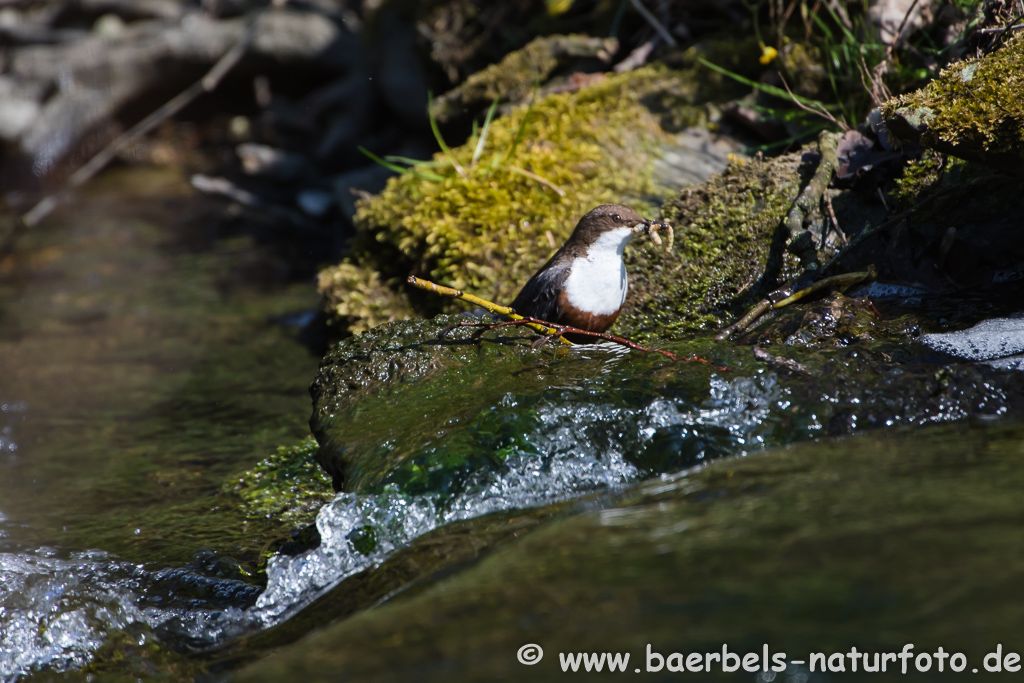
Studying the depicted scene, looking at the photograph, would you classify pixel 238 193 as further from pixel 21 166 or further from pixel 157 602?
pixel 157 602

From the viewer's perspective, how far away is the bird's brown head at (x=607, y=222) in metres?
3.91

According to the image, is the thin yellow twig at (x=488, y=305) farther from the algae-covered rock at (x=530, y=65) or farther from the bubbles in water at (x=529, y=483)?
the algae-covered rock at (x=530, y=65)

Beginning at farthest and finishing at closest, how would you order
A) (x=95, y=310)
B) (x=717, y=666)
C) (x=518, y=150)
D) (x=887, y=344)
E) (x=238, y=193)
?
(x=238, y=193), (x=95, y=310), (x=518, y=150), (x=887, y=344), (x=717, y=666)

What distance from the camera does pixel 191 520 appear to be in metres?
3.70

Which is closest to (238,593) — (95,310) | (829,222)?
(829,222)

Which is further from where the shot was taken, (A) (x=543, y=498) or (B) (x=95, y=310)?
(B) (x=95, y=310)

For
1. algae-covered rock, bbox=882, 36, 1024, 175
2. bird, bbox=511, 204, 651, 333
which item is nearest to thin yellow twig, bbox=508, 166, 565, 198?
bird, bbox=511, 204, 651, 333

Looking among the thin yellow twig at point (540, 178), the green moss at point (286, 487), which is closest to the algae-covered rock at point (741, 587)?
the green moss at point (286, 487)

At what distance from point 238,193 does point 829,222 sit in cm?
788

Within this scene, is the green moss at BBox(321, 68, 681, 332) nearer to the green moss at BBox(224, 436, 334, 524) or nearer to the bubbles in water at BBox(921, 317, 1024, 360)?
the green moss at BBox(224, 436, 334, 524)

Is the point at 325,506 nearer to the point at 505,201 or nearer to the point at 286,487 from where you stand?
the point at 286,487

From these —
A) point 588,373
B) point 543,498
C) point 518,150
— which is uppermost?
point 518,150

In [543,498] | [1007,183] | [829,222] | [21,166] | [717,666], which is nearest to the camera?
[717,666]

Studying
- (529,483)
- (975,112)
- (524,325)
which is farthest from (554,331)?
(975,112)
